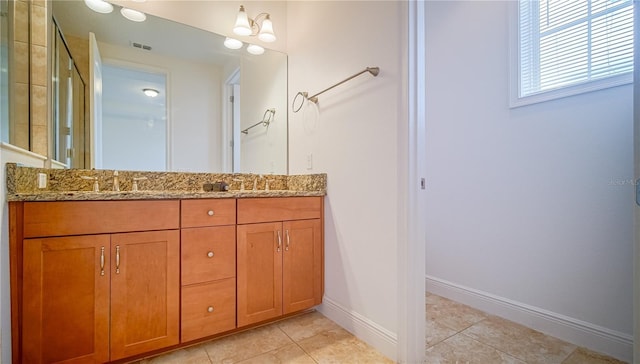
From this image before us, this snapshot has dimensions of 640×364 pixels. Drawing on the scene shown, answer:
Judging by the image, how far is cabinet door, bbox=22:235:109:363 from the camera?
3.70 ft

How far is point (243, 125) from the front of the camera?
2.28 metres

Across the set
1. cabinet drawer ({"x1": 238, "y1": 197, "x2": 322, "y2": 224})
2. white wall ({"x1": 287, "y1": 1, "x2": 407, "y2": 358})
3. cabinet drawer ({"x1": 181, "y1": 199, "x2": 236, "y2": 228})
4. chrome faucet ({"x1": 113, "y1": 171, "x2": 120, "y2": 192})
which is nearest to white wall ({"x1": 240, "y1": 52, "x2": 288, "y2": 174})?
white wall ({"x1": 287, "y1": 1, "x2": 407, "y2": 358})

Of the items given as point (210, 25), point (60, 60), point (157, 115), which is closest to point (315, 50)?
point (210, 25)

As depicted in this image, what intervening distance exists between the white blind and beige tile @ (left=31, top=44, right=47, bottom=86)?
116 inches

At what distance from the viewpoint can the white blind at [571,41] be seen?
1.52 m

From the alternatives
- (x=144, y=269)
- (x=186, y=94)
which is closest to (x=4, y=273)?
(x=144, y=269)

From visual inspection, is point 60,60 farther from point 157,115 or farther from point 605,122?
A: point 605,122

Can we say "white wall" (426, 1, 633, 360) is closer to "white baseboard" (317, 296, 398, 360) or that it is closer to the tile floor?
the tile floor

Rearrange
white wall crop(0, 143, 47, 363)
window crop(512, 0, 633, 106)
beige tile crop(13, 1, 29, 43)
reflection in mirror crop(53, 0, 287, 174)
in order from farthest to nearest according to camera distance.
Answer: reflection in mirror crop(53, 0, 287, 174) → window crop(512, 0, 633, 106) → beige tile crop(13, 1, 29, 43) → white wall crop(0, 143, 47, 363)

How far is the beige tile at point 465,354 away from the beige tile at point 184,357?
1189 millimetres

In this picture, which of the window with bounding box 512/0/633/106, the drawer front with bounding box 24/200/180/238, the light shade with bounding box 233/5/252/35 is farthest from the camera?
the light shade with bounding box 233/5/252/35

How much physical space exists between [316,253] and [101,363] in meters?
1.23

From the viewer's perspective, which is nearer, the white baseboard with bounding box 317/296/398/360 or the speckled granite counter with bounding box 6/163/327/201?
the speckled granite counter with bounding box 6/163/327/201

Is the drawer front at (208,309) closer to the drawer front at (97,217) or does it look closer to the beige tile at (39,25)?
the drawer front at (97,217)
